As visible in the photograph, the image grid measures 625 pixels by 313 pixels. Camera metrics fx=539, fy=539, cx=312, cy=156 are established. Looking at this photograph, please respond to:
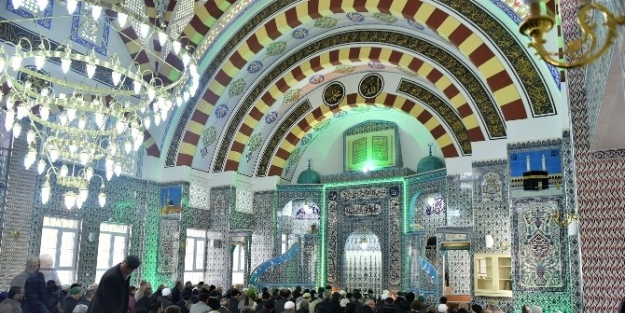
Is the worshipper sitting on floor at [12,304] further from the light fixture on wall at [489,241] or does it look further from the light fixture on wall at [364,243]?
the light fixture on wall at [364,243]

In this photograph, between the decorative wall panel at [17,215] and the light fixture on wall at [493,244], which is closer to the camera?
the decorative wall panel at [17,215]

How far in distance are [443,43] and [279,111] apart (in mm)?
4139

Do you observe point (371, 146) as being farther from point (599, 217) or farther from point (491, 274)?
point (599, 217)

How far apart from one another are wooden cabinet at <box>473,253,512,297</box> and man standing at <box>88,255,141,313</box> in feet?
19.7

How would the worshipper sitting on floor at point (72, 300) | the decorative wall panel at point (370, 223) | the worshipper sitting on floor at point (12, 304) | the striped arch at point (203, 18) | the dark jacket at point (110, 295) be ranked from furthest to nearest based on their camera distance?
the decorative wall panel at point (370, 223) < the striped arch at point (203, 18) < the worshipper sitting on floor at point (72, 300) < the worshipper sitting on floor at point (12, 304) < the dark jacket at point (110, 295)

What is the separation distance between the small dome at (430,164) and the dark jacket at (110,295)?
27.4ft

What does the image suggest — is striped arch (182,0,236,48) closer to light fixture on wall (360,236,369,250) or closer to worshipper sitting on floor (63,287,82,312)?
light fixture on wall (360,236,369,250)

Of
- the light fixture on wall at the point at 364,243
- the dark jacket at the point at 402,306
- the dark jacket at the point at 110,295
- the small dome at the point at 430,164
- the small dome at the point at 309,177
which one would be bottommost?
the dark jacket at the point at 402,306

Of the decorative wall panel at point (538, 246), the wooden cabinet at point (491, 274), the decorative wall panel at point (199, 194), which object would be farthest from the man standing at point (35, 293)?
the decorative wall panel at point (199, 194)

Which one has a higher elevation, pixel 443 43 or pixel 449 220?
pixel 443 43

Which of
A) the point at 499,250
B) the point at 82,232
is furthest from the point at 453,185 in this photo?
the point at 82,232

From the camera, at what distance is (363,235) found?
476 inches

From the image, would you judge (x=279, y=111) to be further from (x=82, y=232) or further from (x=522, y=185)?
(x=522, y=185)

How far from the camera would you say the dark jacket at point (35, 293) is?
437cm
